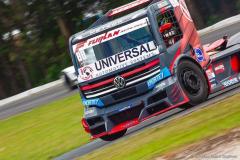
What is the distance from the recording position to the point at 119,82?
1209 cm

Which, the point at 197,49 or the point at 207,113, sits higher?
the point at 197,49

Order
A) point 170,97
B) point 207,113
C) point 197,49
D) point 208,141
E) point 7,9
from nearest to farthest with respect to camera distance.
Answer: point 208,141 < point 207,113 < point 170,97 < point 197,49 < point 7,9

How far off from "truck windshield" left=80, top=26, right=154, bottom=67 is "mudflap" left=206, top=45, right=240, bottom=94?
1.54 m

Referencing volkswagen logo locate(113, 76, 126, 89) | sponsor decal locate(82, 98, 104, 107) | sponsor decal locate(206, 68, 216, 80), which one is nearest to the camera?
volkswagen logo locate(113, 76, 126, 89)

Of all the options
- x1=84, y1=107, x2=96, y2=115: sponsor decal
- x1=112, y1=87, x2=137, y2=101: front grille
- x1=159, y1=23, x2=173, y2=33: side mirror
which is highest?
x1=159, y1=23, x2=173, y2=33: side mirror

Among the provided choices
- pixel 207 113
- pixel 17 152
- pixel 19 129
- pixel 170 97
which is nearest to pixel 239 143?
pixel 207 113

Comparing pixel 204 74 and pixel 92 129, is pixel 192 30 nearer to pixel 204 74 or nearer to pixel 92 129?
pixel 204 74

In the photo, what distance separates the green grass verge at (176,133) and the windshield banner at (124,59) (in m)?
1.25

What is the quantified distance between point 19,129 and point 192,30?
807 cm

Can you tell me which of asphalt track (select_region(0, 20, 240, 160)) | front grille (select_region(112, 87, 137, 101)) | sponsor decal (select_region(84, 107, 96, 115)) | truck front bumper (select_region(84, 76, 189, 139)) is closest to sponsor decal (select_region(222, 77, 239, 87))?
asphalt track (select_region(0, 20, 240, 160))

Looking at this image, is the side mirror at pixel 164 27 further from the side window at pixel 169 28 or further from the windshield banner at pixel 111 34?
the windshield banner at pixel 111 34

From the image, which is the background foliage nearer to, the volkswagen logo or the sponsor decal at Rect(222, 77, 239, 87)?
the sponsor decal at Rect(222, 77, 239, 87)

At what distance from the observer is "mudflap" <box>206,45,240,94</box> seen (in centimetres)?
1291

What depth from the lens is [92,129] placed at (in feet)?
41.0
